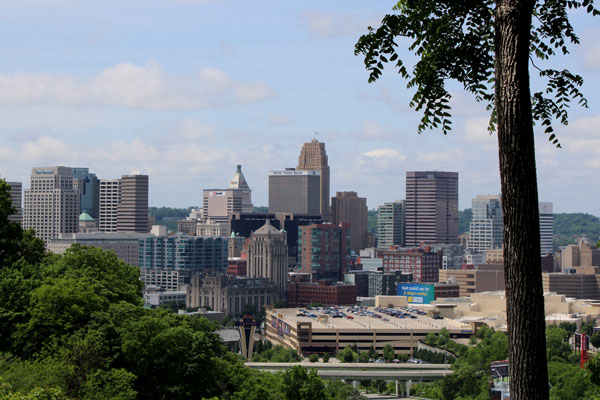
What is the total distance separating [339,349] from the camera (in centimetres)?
18500

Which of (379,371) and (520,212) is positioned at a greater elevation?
(520,212)

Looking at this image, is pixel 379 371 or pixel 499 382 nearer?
pixel 499 382

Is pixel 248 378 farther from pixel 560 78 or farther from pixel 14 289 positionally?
pixel 560 78

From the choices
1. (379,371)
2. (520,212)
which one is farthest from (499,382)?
(520,212)

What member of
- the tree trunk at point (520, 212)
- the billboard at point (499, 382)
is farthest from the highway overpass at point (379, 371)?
the tree trunk at point (520, 212)

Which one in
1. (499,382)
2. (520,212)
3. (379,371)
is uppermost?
→ (520,212)

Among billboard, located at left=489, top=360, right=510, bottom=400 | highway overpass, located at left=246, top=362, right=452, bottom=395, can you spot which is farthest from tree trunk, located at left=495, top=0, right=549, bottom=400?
highway overpass, located at left=246, top=362, right=452, bottom=395

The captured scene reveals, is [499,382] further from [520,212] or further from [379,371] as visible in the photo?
[520,212]

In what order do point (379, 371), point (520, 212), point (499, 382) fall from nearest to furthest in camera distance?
point (520, 212), point (499, 382), point (379, 371)

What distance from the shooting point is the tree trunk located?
36.6ft

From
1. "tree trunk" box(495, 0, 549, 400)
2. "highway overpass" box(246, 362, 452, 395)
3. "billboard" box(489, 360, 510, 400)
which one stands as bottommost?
"highway overpass" box(246, 362, 452, 395)

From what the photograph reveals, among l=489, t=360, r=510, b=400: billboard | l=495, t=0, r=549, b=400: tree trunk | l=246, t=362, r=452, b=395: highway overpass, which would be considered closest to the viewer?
l=495, t=0, r=549, b=400: tree trunk

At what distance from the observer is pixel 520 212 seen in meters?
11.2

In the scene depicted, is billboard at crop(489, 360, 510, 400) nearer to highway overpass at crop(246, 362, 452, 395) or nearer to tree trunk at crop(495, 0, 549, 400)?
highway overpass at crop(246, 362, 452, 395)
